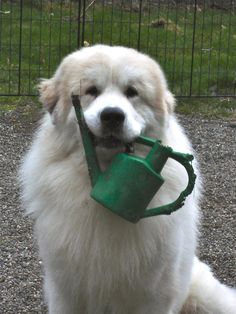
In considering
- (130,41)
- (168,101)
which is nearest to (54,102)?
(168,101)

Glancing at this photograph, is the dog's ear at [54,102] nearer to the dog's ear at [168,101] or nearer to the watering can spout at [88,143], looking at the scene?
the watering can spout at [88,143]

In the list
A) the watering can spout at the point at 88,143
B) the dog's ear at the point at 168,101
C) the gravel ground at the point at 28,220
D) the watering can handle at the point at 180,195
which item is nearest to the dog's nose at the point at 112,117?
the watering can spout at the point at 88,143

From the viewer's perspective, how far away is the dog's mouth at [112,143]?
8.82 feet

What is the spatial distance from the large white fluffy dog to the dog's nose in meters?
0.17

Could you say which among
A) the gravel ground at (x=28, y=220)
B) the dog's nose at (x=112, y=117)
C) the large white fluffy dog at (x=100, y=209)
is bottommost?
the gravel ground at (x=28, y=220)

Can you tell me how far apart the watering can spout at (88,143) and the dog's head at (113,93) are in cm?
3

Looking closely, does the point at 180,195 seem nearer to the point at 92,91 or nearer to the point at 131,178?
the point at 131,178

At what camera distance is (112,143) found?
2.70m

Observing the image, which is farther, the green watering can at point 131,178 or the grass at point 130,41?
the grass at point 130,41

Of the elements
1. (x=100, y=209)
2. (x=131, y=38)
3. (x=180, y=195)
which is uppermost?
(x=180, y=195)

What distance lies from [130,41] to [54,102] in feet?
20.3

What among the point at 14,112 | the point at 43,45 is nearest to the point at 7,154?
the point at 14,112

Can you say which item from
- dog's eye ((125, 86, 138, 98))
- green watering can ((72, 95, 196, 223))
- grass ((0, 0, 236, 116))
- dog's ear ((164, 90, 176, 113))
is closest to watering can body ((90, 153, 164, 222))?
green watering can ((72, 95, 196, 223))

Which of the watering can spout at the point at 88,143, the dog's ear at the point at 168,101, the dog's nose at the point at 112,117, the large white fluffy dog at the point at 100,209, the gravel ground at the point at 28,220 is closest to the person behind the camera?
the dog's nose at the point at 112,117
